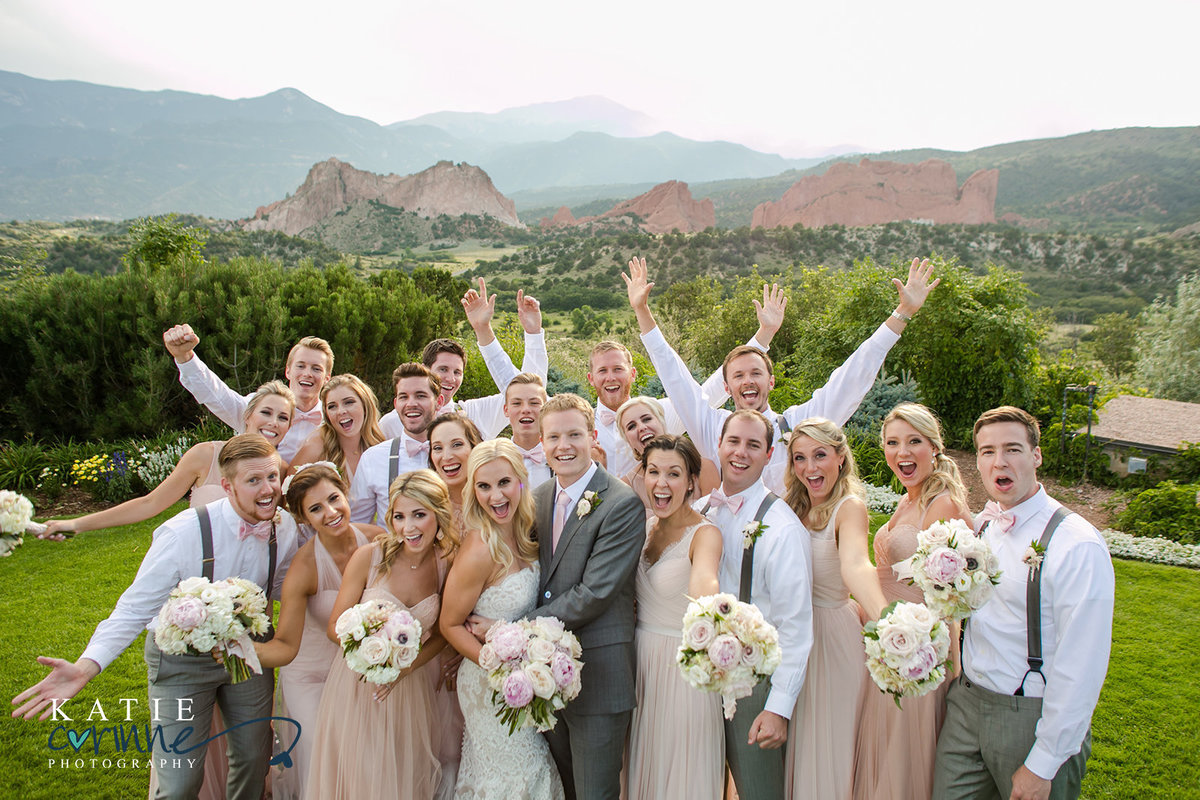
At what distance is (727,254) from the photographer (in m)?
55.2

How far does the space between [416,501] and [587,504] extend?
0.97 meters

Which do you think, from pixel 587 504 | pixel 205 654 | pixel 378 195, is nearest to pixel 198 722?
pixel 205 654

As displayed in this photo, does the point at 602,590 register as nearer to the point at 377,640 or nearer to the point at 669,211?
the point at 377,640

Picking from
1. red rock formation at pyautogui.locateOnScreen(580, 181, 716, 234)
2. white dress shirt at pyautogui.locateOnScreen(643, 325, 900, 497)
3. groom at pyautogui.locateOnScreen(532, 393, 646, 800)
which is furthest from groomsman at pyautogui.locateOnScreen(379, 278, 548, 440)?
red rock formation at pyautogui.locateOnScreen(580, 181, 716, 234)

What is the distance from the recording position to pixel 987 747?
10.4 ft

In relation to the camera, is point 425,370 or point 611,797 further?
point 425,370

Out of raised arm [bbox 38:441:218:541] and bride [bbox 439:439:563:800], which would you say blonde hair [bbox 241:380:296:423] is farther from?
bride [bbox 439:439:563:800]

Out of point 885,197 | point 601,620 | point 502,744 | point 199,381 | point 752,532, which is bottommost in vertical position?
point 502,744

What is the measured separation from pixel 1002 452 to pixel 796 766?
6.48 feet

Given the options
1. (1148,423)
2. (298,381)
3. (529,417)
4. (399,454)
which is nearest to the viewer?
(399,454)

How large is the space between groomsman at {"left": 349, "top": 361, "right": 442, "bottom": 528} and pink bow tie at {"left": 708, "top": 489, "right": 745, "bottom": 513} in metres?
2.23

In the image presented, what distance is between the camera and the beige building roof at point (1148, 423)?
12.4 meters

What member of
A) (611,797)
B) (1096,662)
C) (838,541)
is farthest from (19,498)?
(1096,662)

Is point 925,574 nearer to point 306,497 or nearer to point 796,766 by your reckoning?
point 796,766
